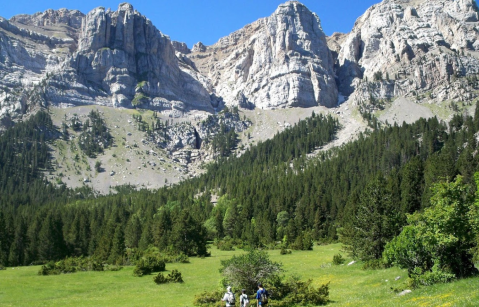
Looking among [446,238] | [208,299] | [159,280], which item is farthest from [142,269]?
[446,238]

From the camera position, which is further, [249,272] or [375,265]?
[375,265]

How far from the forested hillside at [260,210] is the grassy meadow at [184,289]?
1098 centimetres

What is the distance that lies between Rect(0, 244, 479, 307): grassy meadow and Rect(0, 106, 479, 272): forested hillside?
36.0ft

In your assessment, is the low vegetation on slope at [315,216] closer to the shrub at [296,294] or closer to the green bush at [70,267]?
the green bush at [70,267]

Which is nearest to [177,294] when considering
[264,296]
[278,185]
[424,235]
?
[264,296]

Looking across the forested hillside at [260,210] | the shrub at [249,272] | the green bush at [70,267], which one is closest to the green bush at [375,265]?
the forested hillside at [260,210]

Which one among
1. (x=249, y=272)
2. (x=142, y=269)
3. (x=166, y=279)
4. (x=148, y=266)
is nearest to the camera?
(x=249, y=272)

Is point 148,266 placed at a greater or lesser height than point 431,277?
lesser

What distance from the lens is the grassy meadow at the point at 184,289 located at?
896 inches

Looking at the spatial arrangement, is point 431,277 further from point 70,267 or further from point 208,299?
point 70,267

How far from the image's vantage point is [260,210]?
126m

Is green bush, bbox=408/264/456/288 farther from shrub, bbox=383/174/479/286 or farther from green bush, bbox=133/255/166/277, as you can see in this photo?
green bush, bbox=133/255/166/277

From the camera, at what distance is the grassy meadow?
22.8 meters

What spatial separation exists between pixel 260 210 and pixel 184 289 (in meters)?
85.7
